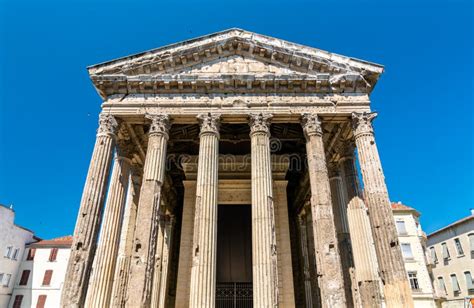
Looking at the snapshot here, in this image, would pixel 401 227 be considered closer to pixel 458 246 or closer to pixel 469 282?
pixel 458 246

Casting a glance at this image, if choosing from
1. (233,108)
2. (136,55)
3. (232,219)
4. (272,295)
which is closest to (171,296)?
(232,219)

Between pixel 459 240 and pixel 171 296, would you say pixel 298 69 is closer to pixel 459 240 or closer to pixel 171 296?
pixel 171 296

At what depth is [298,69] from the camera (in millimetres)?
12391

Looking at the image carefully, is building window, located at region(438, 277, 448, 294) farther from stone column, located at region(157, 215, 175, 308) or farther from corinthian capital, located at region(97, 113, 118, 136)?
corinthian capital, located at region(97, 113, 118, 136)


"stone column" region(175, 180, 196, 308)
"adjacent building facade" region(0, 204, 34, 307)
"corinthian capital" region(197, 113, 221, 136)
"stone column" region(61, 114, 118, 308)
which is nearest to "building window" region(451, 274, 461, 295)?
"stone column" region(175, 180, 196, 308)

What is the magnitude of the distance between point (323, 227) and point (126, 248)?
7753mm

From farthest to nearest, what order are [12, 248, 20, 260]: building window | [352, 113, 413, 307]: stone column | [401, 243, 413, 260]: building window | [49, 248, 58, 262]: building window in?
[49, 248, 58, 262]: building window, [12, 248, 20, 260]: building window, [401, 243, 413, 260]: building window, [352, 113, 413, 307]: stone column

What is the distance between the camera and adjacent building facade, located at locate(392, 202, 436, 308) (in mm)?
25266

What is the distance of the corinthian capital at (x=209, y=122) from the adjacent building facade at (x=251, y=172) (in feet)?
0.13

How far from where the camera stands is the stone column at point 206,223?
915cm

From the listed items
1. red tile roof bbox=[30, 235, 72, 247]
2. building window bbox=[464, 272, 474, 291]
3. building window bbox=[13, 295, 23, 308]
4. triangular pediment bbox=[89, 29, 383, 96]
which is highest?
triangular pediment bbox=[89, 29, 383, 96]

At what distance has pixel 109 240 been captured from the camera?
452 inches

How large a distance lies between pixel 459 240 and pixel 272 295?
78.2ft

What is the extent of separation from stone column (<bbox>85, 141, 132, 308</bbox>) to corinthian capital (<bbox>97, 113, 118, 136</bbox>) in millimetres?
1732
